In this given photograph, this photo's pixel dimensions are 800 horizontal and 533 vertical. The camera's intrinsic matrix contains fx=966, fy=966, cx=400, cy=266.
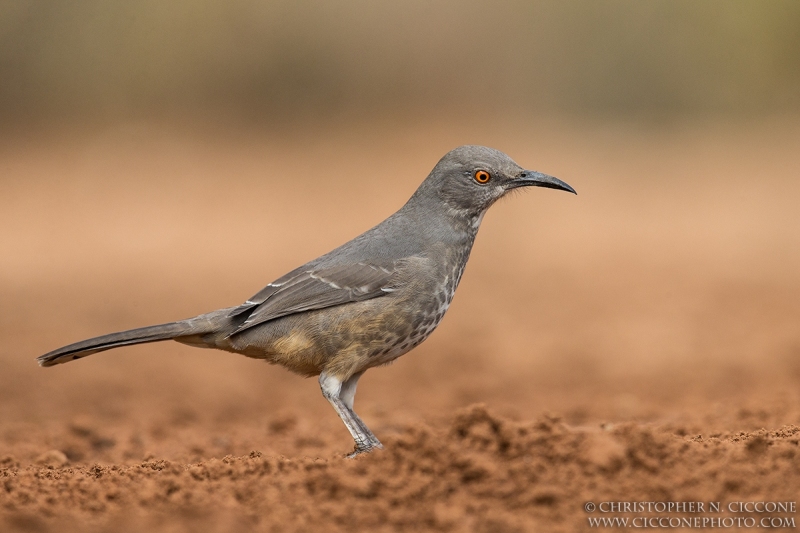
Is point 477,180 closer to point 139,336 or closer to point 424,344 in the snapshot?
point 139,336

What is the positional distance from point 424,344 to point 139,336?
5.78 metres

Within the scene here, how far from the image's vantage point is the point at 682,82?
2341 cm

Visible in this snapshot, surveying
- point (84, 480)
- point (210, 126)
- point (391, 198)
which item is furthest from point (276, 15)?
point (84, 480)

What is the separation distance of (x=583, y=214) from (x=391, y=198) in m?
3.79

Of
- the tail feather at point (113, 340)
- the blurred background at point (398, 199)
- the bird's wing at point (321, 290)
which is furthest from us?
the blurred background at point (398, 199)

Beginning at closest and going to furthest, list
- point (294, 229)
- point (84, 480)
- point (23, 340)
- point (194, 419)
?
point (84, 480) < point (194, 419) < point (23, 340) < point (294, 229)

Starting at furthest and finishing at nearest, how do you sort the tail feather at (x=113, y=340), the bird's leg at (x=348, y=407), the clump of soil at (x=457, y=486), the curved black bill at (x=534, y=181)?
the curved black bill at (x=534, y=181) → the tail feather at (x=113, y=340) → the bird's leg at (x=348, y=407) → the clump of soil at (x=457, y=486)

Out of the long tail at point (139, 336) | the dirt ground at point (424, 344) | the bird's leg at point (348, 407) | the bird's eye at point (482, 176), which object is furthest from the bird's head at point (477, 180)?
the long tail at point (139, 336)

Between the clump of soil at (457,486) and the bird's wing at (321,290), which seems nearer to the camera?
the clump of soil at (457,486)

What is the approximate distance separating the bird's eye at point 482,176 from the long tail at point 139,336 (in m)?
1.82

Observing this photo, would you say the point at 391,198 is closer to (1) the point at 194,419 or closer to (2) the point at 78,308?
(2) the point at 78,308

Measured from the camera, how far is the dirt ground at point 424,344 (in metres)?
3.96

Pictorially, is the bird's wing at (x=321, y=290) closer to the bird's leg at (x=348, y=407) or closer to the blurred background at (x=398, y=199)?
the bird's leg at (x=348, y=407)

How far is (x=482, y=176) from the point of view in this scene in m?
6.29
